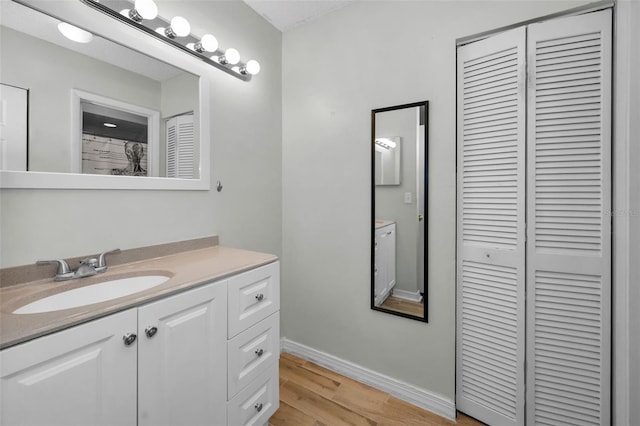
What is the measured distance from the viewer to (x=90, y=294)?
1036 mm

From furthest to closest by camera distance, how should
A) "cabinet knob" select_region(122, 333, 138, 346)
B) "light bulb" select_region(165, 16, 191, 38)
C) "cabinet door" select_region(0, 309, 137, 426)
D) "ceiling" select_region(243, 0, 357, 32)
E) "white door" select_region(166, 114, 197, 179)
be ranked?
"ceiling" select_region(243, 0, 357, 32)
"white door" select_region(166, 114, 197, 179)
"light bulb" select_region(165, 16, 191, 38)
"cabinet knob" select_region(122, 333, 138, 346)
"cabinet door" select_region(0, 309, 137, 426)

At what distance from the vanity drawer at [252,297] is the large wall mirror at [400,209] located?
0.70 m

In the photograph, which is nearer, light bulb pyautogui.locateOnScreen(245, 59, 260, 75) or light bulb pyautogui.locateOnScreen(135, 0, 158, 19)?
light bulb pyautogui.locateOnScreen(135, 0, 158, 19)

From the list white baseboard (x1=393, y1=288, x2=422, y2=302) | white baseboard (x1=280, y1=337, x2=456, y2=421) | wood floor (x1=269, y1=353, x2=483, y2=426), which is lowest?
wood floor (x1=269, y1=353, x2=483, y2=426)

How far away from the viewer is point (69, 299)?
3.23ft

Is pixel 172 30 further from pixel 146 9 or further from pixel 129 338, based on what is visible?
pixel 129 338

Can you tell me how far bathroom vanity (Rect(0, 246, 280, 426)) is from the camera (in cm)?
66

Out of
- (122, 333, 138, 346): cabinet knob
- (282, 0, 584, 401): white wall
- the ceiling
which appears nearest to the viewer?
(122, 333, 138, 346): cabinet knob

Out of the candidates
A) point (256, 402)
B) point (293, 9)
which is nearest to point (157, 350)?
point (256, 402)

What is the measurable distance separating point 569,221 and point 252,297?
1.47m

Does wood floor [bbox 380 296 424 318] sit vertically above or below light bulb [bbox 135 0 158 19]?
below

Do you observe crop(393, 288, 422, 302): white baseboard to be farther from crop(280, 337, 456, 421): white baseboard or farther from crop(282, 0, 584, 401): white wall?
crop(280, 337, 456, 421): white baseboard

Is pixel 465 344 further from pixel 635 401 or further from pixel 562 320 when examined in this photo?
pixel 635 401

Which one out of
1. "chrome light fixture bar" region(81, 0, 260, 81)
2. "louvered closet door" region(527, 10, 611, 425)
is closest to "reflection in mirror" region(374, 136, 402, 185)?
"louvered closet door" region(527, 10, 611, 425)
